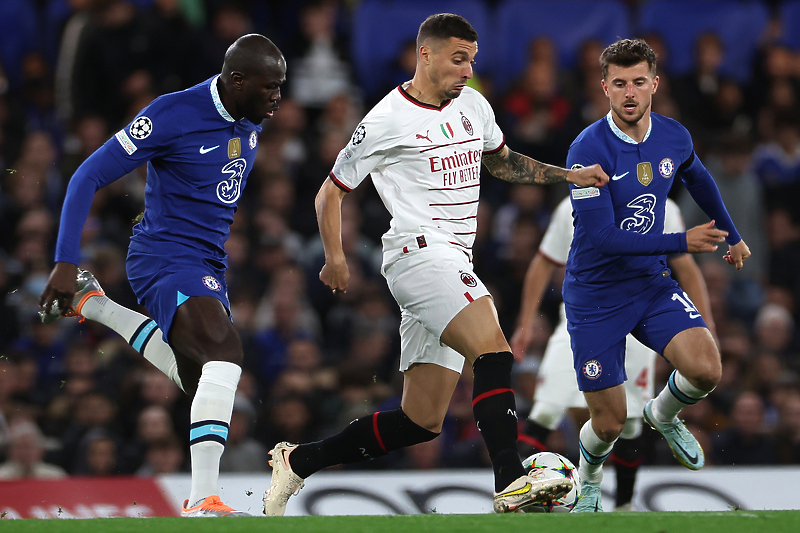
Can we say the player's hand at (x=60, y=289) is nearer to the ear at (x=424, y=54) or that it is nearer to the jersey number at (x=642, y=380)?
the ear at (x=424, y=54)

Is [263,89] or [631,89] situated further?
[631,89]

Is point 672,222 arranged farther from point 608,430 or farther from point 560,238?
point 608,430

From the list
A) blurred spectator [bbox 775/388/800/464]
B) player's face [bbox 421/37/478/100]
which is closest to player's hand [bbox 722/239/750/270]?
player's face [bbox 421/37/478/100]

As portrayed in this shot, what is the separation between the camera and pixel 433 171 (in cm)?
530

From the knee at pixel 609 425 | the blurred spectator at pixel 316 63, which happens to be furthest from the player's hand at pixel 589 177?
the blurred spectator at pixel 316 63

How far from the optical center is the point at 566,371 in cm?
714

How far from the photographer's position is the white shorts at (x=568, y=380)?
276 inches

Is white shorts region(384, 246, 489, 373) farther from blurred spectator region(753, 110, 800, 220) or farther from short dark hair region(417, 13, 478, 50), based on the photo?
blurred spectator region(753, 110, 800, 220)

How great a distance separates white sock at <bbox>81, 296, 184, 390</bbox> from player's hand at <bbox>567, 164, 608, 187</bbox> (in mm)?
2363

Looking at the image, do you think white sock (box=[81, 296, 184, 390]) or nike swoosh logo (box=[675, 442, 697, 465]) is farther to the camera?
nike swoosh logo (box=[675, 442, 697, 465])

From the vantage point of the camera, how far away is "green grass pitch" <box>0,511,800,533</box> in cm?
399

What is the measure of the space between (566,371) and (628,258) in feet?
5.23

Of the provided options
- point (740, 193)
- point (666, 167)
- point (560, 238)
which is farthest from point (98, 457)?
point (740, 193)

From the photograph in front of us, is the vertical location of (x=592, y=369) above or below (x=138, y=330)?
below
